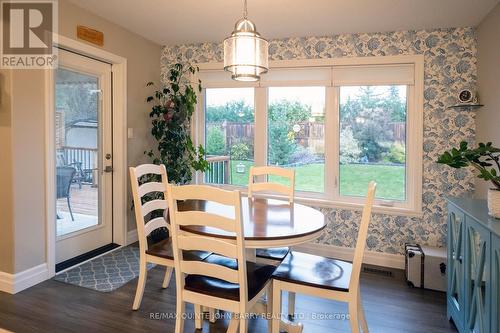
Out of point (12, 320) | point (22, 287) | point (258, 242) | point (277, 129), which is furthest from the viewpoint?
point (277, 129)

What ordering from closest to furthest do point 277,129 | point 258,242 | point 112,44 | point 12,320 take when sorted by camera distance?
point 258,242 < point 12,320 < point 112,44 < point 277,129

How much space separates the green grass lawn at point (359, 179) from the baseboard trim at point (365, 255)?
1.96 ft

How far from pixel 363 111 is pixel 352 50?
0.64m

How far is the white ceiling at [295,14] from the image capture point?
2773mm

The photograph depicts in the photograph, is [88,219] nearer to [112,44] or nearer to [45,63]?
[45,63]

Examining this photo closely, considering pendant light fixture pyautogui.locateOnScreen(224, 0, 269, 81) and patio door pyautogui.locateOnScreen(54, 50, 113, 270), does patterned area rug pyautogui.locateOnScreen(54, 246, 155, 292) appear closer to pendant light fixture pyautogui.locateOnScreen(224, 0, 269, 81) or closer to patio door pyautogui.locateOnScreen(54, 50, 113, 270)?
patio door pyautogui.locateOnScreen(54, 50, 113, 270)

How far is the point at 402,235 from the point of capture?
11.3 ft

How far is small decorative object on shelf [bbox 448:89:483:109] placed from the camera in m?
3.02

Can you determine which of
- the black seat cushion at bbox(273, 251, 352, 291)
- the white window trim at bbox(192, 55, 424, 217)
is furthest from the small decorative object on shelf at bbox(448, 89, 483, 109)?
the black seat cushion at bbox(273, 251, 352, 291)

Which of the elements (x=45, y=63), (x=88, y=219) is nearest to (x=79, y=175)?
(x=88, y=219)

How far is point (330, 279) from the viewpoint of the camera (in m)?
1.90

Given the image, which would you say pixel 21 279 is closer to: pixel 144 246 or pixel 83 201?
pixel 83 201

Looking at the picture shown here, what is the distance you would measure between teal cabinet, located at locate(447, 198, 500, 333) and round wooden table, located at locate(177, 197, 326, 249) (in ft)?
2.69

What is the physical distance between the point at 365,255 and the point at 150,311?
2.22 metres
